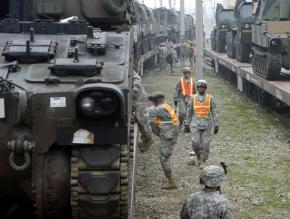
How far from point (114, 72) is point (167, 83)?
1816cm

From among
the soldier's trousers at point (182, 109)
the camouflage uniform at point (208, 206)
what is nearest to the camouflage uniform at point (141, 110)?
the soldier's trousers at point (182, 109)

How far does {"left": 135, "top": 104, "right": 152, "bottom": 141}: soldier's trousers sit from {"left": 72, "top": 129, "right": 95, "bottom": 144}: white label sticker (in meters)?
4.74

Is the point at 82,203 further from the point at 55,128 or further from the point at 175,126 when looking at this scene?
the point at 175,126

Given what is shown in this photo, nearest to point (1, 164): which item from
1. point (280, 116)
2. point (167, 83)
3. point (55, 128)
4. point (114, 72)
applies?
point (55, 128)

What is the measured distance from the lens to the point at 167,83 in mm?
23312

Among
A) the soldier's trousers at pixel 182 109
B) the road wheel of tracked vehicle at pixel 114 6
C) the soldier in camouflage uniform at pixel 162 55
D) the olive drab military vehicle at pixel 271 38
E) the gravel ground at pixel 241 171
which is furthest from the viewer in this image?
the soldier in camouflage uniform at pixel 162 55

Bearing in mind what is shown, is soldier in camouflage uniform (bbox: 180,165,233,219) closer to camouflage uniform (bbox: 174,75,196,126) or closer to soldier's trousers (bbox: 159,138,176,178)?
soldier's trousers (bbox: 159,138,176,178)

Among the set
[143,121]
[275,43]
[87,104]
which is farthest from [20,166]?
[275,43]

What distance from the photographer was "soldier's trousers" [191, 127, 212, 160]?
9.59m

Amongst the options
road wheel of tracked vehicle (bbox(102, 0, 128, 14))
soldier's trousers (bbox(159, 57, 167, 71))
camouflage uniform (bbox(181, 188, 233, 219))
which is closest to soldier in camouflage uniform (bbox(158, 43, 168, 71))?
soldier's trousers (bbox(159, 57, 167, 71))

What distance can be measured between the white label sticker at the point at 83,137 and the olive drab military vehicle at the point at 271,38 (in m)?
9.56

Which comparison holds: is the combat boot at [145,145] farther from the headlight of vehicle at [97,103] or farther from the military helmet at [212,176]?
the headlight of vehicle at [97,103]

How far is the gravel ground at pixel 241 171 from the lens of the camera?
25.5ft

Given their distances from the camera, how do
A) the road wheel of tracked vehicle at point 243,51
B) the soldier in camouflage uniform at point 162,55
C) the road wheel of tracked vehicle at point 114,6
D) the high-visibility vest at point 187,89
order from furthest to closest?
the soldier in camouflage uniform at point 162,55 → the road wheel of tracked vehicle at point 243,51 → the high-visibility vest at point 187,89 → the road wheel of tracked vehicle at point 114,6
